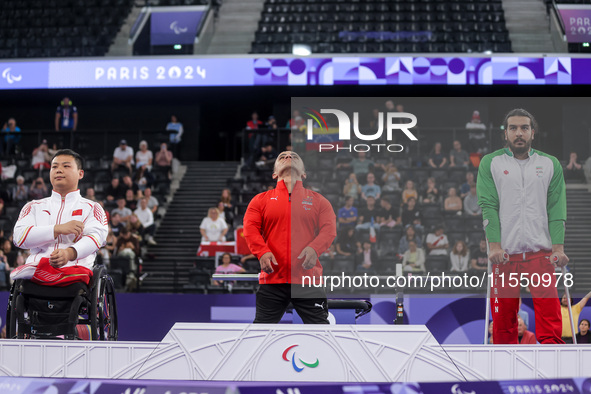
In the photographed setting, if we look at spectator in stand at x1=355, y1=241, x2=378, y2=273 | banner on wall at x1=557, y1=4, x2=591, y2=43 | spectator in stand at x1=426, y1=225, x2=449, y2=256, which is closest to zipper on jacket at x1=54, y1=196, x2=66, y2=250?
spectator in stand at x1=355, y1=241, x2=378, y2=273

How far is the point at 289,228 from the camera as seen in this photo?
14.6 ft

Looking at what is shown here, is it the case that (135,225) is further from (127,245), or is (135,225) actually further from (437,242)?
(437,242)

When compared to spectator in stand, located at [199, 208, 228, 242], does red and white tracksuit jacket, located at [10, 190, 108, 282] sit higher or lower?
lower

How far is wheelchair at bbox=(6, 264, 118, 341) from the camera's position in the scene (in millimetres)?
4184

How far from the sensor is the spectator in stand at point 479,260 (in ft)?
13.6

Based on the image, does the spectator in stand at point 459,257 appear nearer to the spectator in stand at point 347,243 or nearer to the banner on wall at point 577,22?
the spectator in stand at point 347,243

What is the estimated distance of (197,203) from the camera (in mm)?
14727

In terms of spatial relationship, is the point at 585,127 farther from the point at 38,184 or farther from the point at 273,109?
the point at 273,109

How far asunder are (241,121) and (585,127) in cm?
1500

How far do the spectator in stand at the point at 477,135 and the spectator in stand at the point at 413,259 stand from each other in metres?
0.68

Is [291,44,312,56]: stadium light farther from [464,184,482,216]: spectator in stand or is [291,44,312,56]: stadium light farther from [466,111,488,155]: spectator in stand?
[464,184,482,216]: spectator in stand

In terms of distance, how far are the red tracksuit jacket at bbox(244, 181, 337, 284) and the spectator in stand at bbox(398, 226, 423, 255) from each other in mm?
461

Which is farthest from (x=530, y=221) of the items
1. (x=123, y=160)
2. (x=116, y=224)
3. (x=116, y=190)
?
(x=123, y=160)

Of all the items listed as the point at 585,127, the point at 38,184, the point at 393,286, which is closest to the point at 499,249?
the point at 393,286
